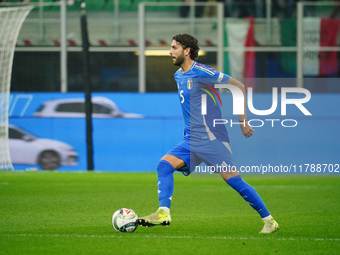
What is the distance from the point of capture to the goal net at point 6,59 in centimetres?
1795

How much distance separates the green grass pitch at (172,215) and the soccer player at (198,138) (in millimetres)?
439

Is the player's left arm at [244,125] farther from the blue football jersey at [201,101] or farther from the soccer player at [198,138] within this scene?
the blue football jersey at [201,101]

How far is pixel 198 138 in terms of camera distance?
28.5 feet

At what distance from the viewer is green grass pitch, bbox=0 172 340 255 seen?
307 inches

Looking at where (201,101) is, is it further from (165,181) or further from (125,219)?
(125,219)

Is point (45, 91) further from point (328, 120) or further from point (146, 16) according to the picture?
point (328, 120)

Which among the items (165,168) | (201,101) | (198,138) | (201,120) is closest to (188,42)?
(201,101)

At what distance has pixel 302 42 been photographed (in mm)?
20844

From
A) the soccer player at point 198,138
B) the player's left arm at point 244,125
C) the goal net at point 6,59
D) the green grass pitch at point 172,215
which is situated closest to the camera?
the green grass pitch at point 172,215

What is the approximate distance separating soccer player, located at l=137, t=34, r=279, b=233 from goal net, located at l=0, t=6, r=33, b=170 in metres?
9.83

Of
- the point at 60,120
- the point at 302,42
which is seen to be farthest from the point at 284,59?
the point at 60,120

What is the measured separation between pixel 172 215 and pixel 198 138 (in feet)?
7.15

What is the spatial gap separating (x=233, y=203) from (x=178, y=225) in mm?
2908

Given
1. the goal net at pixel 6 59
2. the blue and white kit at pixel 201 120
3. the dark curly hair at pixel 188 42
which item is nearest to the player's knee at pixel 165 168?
the blue and white kit at pixel 201 120
